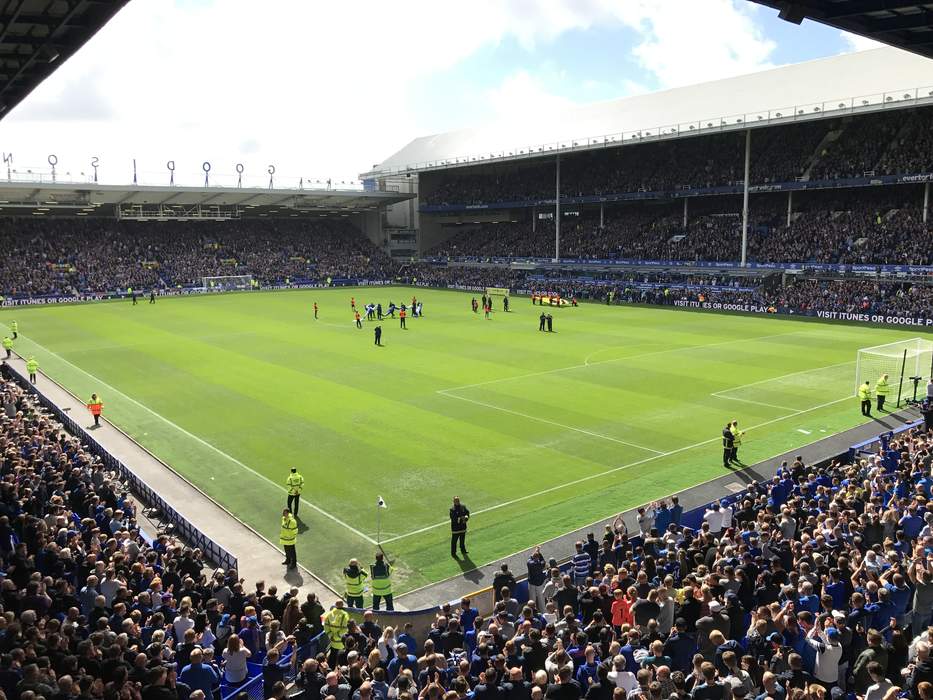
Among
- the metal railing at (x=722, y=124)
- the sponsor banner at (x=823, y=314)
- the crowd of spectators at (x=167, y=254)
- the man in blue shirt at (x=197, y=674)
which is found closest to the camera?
the man in blue shirt at (x=197, y=674)

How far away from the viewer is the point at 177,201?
279ft

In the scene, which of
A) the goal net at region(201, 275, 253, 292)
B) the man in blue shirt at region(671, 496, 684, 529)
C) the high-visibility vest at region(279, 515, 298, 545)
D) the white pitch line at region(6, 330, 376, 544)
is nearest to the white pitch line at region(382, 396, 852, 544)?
the white pitch line at region(6, 330, 376, 544)

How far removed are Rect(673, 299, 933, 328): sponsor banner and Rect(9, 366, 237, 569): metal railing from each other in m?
47.8

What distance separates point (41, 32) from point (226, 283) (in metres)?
71.3

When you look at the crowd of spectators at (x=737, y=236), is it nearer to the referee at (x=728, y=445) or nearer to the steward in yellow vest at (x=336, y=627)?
the referee at (x=728, y=445)

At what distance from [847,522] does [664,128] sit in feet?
219

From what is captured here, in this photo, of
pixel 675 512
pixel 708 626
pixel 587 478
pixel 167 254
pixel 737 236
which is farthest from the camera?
pixel 167 254

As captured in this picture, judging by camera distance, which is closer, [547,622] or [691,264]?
[547,622]

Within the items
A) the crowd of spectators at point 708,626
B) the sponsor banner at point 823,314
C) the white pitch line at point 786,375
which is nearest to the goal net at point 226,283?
the sponsor banner at point 823,314

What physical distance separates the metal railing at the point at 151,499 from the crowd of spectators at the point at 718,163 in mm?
59362

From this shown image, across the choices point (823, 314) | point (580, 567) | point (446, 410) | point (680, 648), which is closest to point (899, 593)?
point (680, 648)

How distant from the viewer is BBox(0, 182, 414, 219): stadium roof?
74.9 metres

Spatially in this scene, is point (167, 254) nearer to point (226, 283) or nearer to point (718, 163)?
point (226, 283)

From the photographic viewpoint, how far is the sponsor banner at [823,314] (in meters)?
50.1
